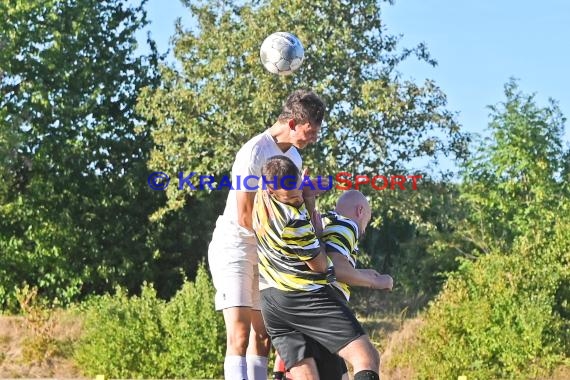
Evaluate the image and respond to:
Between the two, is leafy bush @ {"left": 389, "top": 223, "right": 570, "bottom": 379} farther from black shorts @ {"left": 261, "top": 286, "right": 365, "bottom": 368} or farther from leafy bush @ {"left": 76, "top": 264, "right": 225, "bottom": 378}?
black shorts @ {"left": 261, "top": 286, "right": 365, "bottom": 368}

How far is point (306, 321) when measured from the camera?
5.13m

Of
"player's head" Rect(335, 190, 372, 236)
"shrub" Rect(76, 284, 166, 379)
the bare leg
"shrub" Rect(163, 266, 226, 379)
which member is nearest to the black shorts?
the bare leg

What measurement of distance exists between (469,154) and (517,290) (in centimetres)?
857

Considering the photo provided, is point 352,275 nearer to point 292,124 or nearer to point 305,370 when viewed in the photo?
point 305,370

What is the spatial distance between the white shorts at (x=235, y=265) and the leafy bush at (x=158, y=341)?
7528mm

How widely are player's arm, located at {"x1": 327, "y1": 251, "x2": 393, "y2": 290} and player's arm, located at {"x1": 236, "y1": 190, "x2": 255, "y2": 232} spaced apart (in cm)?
69

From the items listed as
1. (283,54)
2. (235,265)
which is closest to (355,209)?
(235,265)

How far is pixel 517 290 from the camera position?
506 inches

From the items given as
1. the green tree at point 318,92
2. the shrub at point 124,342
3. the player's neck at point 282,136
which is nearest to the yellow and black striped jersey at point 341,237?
the player's neck at point 282,136

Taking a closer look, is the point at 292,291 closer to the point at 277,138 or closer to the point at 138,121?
the point at 277,138

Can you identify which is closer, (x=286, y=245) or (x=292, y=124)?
(x=286, y=245)

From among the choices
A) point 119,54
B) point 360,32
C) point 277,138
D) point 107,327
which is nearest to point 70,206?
point 119,54

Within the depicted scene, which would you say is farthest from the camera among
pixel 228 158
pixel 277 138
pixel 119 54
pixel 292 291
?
pixel 119 54
